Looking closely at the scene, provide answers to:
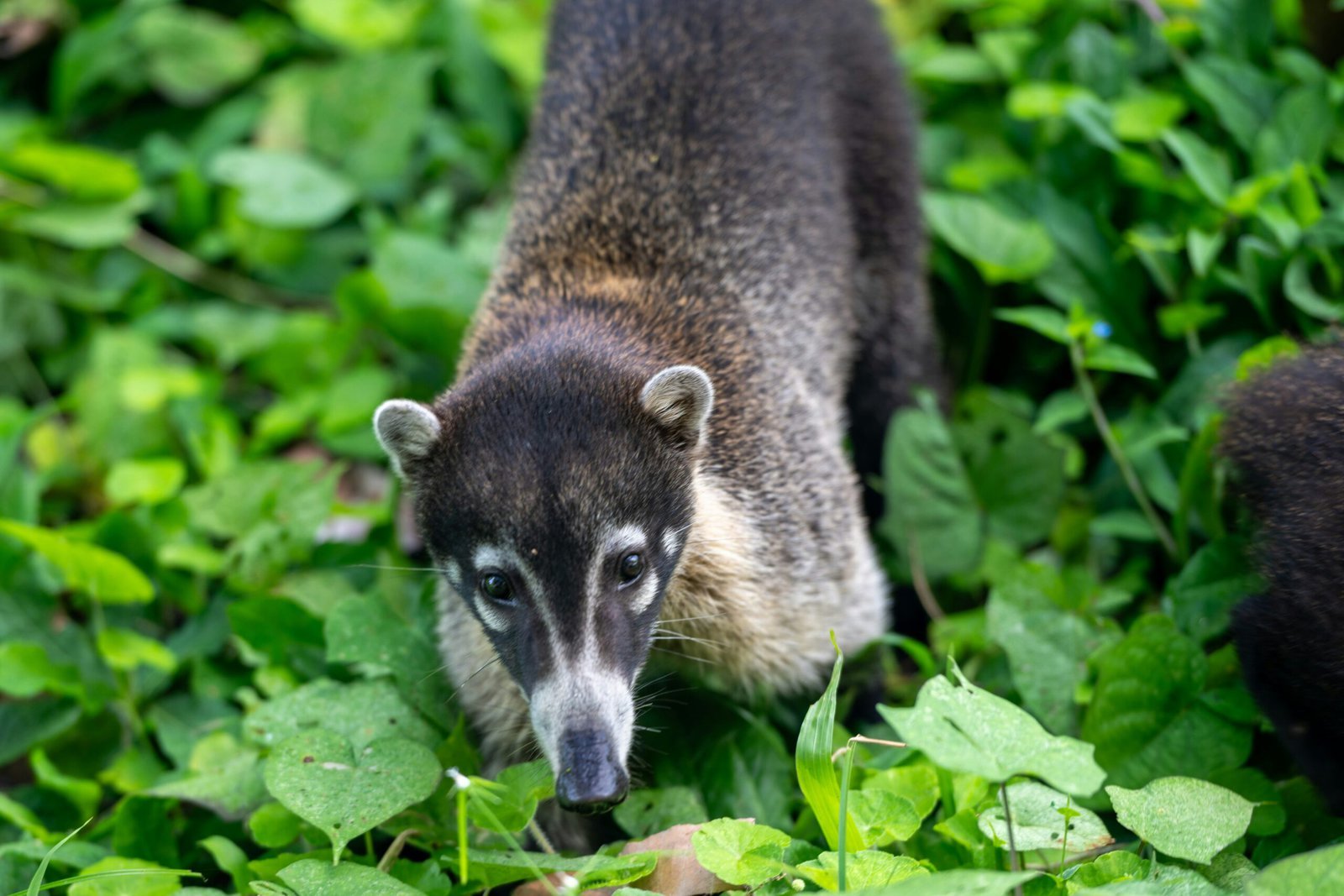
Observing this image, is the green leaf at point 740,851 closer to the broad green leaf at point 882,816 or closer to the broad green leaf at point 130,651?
the broad green leaf at point 882,816

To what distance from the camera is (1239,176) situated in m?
5.29

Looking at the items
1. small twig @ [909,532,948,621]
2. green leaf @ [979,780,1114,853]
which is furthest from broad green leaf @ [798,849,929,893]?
small twig @ [909,532,948,621]

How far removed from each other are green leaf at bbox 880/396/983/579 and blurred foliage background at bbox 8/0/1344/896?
1 centimetres

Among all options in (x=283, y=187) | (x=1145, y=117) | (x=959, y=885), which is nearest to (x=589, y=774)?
(x=959, y=885)

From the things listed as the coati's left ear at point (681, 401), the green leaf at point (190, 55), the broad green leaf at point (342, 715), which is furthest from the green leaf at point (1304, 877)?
the green leaf at point (190, 55)

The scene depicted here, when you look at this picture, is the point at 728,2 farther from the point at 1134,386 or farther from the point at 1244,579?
the point at 1244,579

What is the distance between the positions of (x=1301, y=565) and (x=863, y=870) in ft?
4.55

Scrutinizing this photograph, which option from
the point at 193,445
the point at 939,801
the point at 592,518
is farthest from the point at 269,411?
the point at 939,801

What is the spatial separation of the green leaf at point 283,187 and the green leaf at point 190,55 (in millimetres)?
786

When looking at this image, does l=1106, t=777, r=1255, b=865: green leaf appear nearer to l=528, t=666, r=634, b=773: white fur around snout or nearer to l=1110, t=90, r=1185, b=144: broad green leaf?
l=528, t=666, r=634, b=773: white fur around snout

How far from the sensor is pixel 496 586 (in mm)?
3455

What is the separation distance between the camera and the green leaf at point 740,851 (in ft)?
10.4

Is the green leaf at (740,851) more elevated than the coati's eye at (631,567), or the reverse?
the coati's eye at (631,567)

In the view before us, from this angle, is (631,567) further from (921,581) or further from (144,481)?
(144,481)
